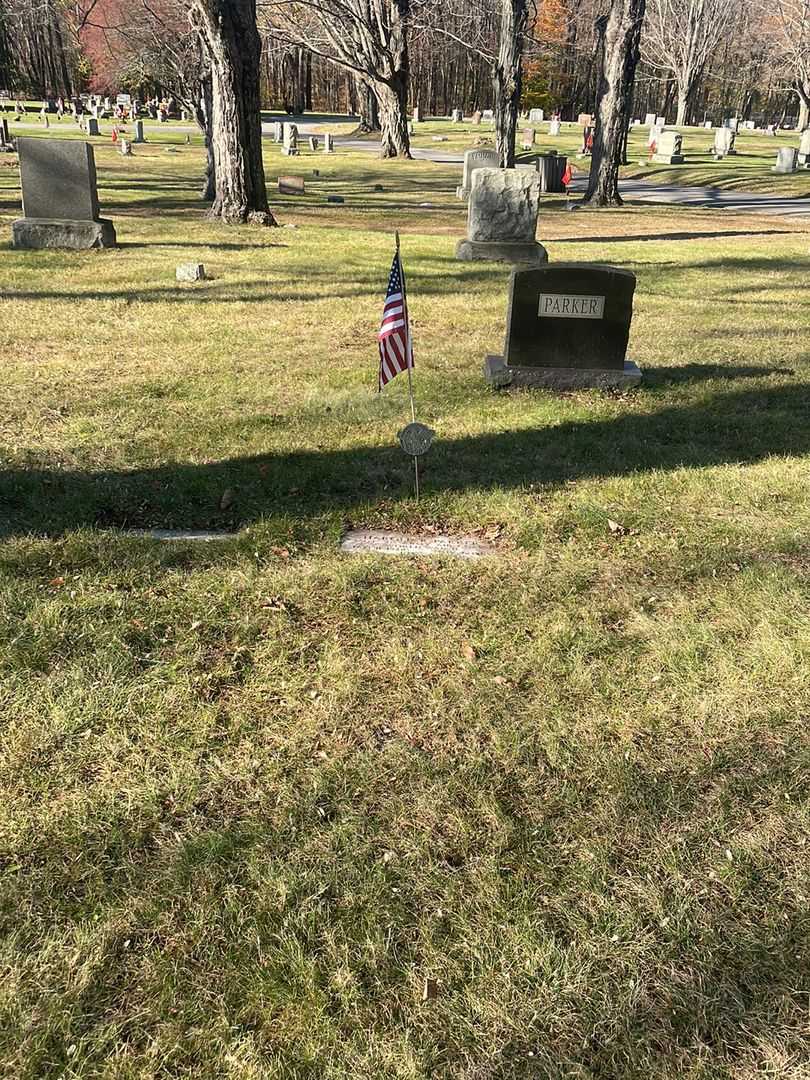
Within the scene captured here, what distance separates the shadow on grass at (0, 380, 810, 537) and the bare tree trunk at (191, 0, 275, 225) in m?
9.87

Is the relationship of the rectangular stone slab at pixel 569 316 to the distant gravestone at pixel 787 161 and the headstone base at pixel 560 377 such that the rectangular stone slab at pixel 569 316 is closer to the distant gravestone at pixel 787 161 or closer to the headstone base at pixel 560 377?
the headstone base at pixel 560 377

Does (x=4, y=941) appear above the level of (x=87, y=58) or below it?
below

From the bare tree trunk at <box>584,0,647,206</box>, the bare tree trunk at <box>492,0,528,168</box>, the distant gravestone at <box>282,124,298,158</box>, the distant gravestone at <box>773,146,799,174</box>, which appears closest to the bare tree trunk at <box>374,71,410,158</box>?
the distant gravestone at <box>282,124,298,158</box>

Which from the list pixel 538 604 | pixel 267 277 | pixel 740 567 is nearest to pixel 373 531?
pixel 538 604

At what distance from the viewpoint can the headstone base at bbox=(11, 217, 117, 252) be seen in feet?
39.9

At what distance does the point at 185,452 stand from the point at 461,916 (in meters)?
4.07

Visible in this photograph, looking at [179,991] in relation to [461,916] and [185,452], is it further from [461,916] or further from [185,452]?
[185,452]

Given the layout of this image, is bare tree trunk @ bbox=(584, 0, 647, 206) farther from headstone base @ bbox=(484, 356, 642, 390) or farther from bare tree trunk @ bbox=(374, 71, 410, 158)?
bare tree trunk @ bbox=(374, 71, 410, 158)

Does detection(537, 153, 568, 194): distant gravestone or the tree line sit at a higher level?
the tree line

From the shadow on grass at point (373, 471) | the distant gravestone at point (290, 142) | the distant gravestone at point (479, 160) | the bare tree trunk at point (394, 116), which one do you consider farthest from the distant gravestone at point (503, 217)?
the distant gravestone at point (290, 142)

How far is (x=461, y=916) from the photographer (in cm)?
236

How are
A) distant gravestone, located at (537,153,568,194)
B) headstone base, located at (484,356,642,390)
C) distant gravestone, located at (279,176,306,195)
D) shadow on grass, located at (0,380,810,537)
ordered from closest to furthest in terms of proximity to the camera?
shadow on grass, located at (0,380,810,537) → headstone base, located at (484,356,642,390) → distant gravestone, located at (279,176,306,195) → distant gravestone, located at (537,153,568,194)

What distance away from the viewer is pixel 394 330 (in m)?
4.73

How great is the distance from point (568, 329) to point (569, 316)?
111 mm
